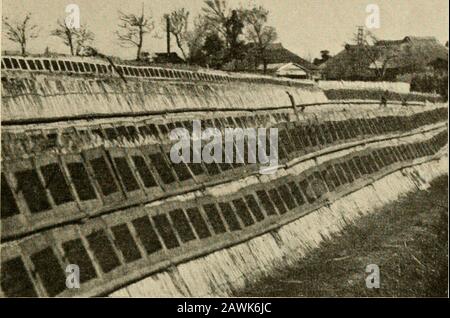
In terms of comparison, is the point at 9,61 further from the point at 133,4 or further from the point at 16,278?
the point at 16,278

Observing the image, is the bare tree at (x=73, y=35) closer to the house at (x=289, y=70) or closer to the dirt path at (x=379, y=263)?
the dirt path at (x=379, y=263)

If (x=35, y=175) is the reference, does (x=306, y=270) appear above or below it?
below

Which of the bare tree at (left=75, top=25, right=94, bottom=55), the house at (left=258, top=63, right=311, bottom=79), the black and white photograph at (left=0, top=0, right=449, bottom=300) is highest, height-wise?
the house at (left=258, top=63, right=311, bottom=79)

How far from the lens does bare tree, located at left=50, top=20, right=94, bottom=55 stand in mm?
20567

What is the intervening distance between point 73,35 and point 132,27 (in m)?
2.09

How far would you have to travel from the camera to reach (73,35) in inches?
913

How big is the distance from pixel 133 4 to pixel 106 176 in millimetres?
5866

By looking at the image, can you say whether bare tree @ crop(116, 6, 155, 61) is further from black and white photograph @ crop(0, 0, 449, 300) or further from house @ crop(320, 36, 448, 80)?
house @ crop(320, 36, 448, 80)

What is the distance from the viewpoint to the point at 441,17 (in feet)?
78.0

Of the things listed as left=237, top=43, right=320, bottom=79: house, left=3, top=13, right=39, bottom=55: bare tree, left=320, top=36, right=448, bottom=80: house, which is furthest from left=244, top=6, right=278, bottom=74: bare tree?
left=237, top=43, right=320, bottom=79: house

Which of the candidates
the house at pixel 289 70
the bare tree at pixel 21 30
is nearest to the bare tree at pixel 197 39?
the bare tree at pixel 21 30

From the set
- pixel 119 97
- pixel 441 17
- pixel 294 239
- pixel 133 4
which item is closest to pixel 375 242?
pixel 294 239

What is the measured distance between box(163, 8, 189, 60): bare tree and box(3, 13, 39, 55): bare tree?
4.97 meters

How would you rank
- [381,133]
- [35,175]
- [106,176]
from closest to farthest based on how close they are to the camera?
1. [35,175]
2. [106,176]
3. [381,133]
